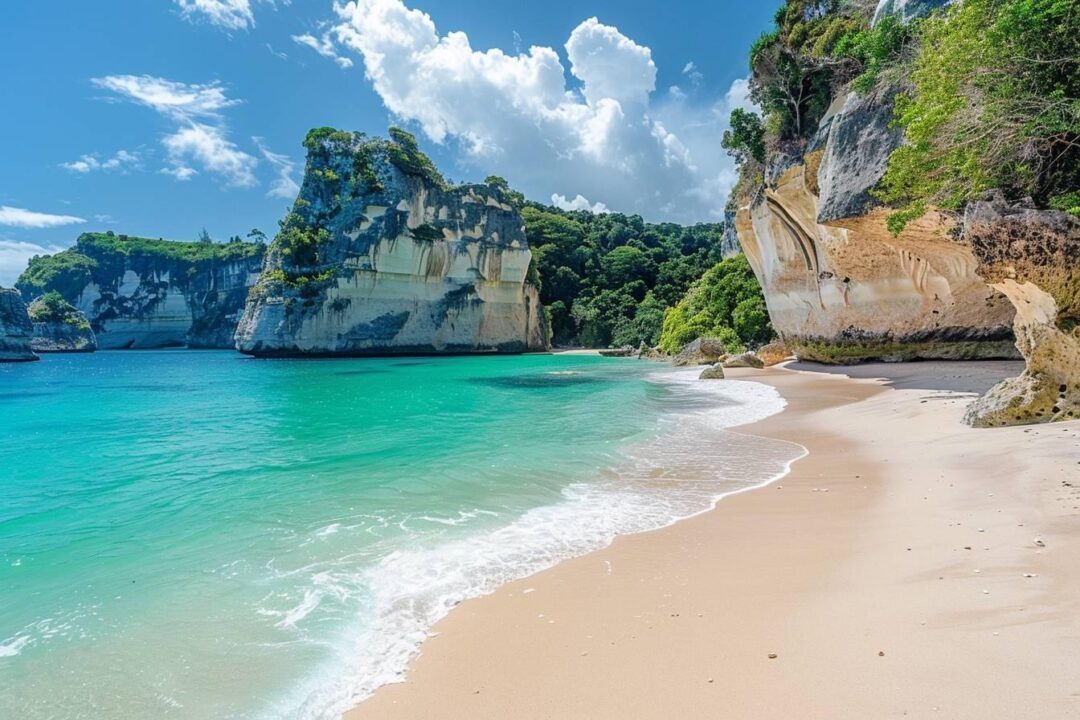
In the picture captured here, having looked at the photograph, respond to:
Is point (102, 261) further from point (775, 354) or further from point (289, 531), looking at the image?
point (289, 531)

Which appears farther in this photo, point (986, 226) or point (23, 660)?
point (986, 226)

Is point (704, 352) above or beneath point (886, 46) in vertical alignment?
beneath

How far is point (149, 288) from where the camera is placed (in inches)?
3280

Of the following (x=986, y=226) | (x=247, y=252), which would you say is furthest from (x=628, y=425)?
(x=247, y=252)

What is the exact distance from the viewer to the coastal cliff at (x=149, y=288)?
81.1 m

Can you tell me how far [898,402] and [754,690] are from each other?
416 inches

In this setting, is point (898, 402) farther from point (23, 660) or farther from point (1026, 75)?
point (23, 660)

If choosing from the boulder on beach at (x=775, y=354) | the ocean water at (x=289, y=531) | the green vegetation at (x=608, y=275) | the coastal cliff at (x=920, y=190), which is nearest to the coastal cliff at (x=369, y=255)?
the green vegetation at (x=608, y=275)

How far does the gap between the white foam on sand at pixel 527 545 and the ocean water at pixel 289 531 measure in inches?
0.8

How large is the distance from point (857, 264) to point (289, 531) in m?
18.3

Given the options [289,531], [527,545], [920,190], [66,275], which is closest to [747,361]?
[920,190]

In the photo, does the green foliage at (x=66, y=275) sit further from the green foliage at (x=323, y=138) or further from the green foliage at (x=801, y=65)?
the green foliage at (x=801, y=65)

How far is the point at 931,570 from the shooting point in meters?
3.14

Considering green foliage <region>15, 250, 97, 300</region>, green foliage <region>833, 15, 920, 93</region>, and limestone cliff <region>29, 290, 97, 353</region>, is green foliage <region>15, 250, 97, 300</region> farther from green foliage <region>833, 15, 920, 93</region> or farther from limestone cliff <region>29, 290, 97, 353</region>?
green foliage <region>833, 15, 920, 93</region>
